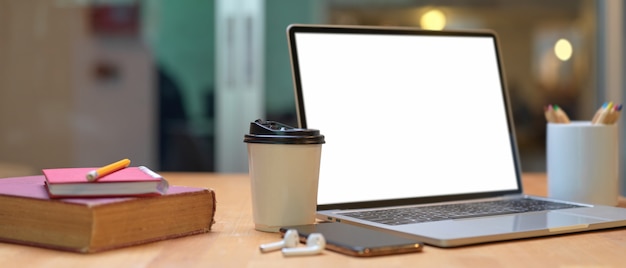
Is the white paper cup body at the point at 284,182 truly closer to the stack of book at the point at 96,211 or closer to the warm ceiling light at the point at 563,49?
the stack of book at the point at 96,211

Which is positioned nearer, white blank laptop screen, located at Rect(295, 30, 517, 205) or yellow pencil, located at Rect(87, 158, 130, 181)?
yellow pencil, located at Rect(87, 158, 130, 181)

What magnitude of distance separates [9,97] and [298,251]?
3361mm

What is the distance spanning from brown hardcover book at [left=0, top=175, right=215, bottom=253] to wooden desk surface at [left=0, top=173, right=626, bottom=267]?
0.03ft

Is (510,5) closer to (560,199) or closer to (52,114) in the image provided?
(52,114)

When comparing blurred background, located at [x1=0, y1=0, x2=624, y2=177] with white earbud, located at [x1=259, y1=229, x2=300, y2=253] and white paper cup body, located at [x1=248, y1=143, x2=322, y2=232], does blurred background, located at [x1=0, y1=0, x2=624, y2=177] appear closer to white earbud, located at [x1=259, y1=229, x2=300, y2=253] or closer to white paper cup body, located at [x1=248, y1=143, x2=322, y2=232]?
white paper cup body, located at [x1=248, y1=143, x2=322, y2=232]

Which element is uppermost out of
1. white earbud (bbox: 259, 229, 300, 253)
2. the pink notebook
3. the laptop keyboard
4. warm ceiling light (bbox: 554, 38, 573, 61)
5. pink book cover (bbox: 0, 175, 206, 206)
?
warm ceiling light (bbox: 554, 38, 573, 61)

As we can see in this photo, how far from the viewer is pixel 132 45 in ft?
12.3

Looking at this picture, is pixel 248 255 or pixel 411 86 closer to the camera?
pixel 248 255

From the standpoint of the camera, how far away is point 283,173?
2.87ft

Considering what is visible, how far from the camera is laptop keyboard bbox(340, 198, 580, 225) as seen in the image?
3.06 ft

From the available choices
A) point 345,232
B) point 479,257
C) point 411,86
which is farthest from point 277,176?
point 411,86

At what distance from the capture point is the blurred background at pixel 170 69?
368 cm

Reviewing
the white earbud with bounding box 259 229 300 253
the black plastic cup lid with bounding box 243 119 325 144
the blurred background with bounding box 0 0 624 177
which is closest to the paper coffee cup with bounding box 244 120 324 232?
the black plastic cup lid with bounding box 243 119 325 144

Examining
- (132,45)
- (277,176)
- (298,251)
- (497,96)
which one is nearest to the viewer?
(298,251)
